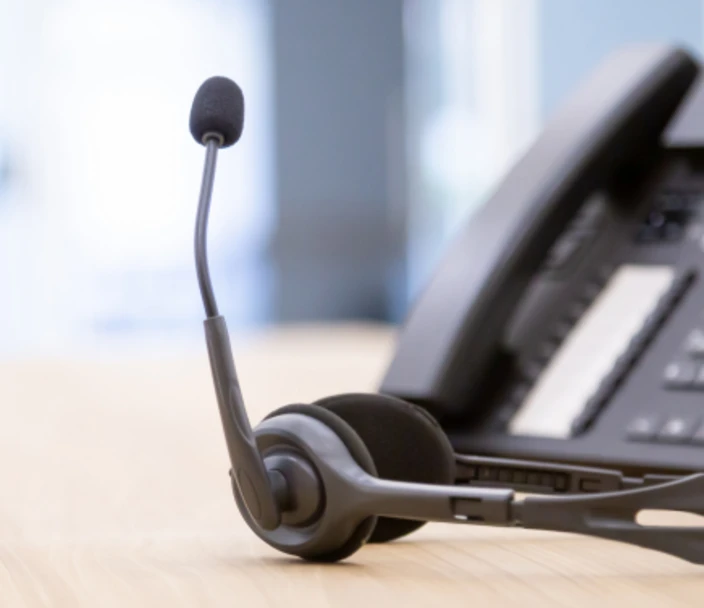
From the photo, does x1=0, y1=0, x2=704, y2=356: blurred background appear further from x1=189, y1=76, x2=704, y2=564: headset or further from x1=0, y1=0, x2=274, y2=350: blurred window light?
x1=189, y1=76, x2=704, y2=564: headset

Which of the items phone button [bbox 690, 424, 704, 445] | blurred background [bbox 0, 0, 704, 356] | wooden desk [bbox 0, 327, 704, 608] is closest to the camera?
wooden desk [bbox 0, 327, 704, 608]

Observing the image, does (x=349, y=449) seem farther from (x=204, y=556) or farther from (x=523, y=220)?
(x=523, y=220)

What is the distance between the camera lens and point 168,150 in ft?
13.8

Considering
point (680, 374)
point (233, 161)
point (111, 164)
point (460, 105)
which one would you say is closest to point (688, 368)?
point (680, 374)

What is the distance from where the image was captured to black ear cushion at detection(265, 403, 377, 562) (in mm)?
296

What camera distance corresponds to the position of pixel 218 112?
0.31 metres

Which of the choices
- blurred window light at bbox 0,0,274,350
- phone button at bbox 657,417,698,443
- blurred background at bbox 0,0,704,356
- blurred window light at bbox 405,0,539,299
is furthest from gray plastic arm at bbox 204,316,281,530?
blurred window light at bbox 0,0,274,350

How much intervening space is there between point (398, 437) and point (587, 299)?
17cm

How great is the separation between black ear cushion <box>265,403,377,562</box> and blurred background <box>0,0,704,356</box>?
339 centimetres

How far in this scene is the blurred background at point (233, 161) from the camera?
13.6 ft

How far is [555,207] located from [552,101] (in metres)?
2.25

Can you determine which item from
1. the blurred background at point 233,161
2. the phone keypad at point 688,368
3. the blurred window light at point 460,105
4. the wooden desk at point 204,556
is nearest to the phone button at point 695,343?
the phone keypad at point 688,368

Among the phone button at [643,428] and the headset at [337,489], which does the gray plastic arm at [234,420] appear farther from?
the phone button at [643,428]

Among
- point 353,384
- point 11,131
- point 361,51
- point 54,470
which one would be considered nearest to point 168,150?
point 11,131
